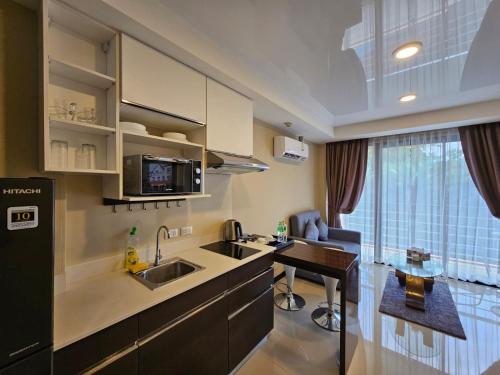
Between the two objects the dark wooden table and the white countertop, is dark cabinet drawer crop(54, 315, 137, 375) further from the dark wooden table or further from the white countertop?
the dark wooden table

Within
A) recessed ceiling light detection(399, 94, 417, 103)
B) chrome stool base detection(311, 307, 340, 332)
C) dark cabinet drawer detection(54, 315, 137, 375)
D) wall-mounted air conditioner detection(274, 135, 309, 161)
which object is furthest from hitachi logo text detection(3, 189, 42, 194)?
recessed ceiling light detection(399, 94, 417, 103)

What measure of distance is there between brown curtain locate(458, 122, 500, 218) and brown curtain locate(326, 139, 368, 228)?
143 centimetres

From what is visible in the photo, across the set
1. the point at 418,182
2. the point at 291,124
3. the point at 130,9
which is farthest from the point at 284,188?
the point at 130,9

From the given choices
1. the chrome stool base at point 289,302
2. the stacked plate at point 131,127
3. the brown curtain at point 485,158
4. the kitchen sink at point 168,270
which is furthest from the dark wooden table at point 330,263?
the brown curtain at point 485,158

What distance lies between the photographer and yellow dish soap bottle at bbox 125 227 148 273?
1587 mm

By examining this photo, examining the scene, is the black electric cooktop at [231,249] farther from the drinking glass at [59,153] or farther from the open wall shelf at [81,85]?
the drinking glass at [59,153]

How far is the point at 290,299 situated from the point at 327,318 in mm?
505

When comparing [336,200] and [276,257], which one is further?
[336,200]

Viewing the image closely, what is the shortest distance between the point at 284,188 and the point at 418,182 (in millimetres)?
2338

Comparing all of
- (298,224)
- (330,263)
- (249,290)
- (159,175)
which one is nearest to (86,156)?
(159,175)

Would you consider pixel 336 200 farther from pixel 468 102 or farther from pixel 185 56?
pixel 185 56

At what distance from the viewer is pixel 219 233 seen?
8.00ft

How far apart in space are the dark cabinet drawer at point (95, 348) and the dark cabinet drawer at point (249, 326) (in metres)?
0.78

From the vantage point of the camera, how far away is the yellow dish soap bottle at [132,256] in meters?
1.59
